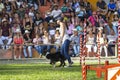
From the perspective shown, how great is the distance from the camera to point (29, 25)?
1035 inches

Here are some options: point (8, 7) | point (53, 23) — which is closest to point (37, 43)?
point (53, 23)

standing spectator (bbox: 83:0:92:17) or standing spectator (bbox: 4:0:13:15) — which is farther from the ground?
standing spectator (bbox: 4:0:13:15)

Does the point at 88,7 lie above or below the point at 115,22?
above

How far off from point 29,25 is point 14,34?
4.16ft

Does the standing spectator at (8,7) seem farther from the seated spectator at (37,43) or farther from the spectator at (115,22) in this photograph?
the spectator at (115,22)

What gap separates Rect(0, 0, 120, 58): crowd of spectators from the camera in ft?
79.7

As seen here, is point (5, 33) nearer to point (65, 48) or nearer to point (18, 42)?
point (18, 42)

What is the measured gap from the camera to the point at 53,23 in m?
26.5

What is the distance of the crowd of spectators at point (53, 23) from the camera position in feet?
79.7

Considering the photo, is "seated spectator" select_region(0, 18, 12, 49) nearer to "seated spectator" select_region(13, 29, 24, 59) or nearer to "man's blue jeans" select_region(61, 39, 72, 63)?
"seated spectator" select_region(13, 29, 24, 59)

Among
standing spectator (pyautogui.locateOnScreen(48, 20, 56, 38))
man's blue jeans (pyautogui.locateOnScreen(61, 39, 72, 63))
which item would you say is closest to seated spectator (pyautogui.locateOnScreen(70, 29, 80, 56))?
standing spectator (pyautogui.locateOnScreen(48, 20, 56, 38))

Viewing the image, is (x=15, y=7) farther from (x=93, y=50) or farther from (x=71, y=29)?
(x=93, y=50)

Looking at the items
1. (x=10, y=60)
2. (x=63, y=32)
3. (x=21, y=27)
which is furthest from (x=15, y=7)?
(x=63, y=32)

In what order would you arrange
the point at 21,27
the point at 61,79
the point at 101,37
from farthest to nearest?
the point at 21,27 < the point at 101,37 < the point at 61,79
